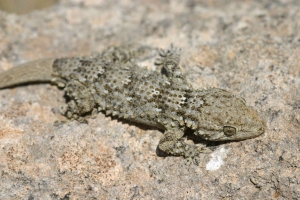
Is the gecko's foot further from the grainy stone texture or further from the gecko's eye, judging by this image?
the gecko's eye

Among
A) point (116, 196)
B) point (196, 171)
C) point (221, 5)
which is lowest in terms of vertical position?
point (116, 196)

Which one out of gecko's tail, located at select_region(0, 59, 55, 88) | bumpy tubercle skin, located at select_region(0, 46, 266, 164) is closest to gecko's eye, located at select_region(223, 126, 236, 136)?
bumpy tubercle skin, located at select_region(0, 46, 266, 164)

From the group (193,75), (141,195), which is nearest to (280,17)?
(193,75)

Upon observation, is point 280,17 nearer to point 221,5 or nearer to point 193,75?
point 221,5

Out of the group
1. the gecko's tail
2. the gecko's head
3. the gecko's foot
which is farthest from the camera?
the gecko's tail

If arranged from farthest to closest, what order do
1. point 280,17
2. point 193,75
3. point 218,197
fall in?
point 280,17 → point 193,75 → point 218,197

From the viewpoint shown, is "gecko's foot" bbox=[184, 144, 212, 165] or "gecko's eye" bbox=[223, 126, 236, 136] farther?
"gecko's foot" bbox=[184, 144, 212, 165]

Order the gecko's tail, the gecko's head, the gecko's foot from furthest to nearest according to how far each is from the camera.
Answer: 1. the gecko's tail
2. the gecko's foot
3. the gecko's head
